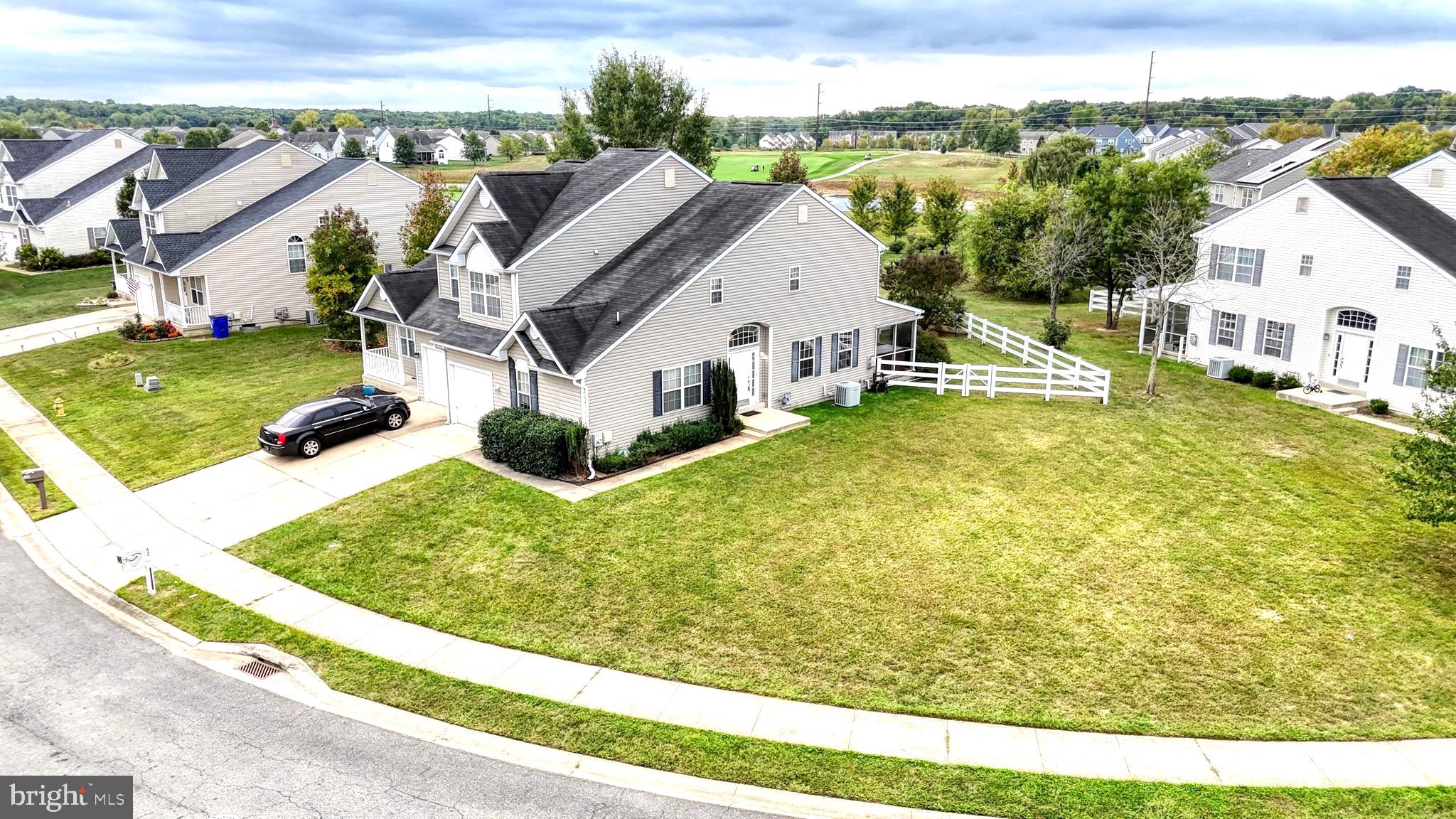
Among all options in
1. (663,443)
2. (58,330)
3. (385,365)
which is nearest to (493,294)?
(663,443)

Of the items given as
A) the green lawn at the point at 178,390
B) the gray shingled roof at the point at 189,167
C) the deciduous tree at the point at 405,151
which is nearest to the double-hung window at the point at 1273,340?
the green lawn at the point at 178,390

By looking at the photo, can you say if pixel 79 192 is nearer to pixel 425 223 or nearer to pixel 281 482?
pixel 425 223

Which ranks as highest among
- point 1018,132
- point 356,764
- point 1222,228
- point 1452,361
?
point 1018,132

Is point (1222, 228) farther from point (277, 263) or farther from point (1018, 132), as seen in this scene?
point (1018, 132)

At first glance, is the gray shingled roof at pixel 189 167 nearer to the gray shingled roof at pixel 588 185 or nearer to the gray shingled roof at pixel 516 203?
the gray shingled roof at pixel 588 185

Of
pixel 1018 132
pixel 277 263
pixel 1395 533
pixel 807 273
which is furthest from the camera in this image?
pixel 1018 132

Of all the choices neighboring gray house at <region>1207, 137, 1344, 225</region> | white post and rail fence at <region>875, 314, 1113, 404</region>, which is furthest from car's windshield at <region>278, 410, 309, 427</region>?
neighboring gray house at <region>1207, 137, 1344, 225</region>

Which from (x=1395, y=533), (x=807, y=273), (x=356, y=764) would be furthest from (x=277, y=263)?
(x=1395, y=533)
